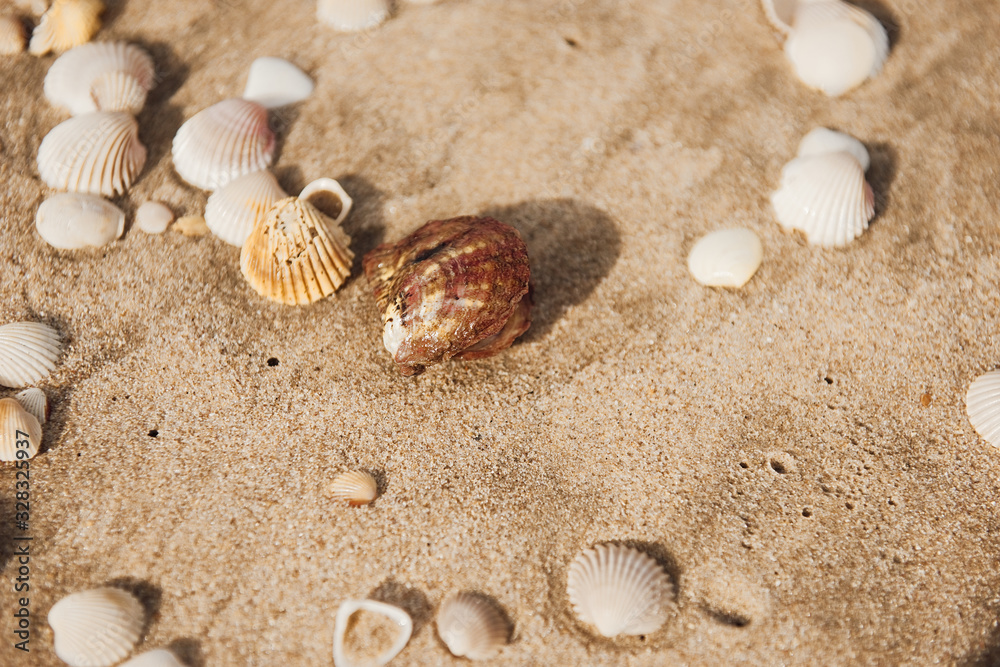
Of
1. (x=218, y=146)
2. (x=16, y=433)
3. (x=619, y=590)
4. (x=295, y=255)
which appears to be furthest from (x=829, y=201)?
(x=16, y=433)

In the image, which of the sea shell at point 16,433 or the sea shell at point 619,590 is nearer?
the sea shell at point 619,590

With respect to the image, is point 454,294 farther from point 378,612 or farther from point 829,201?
point 829,201

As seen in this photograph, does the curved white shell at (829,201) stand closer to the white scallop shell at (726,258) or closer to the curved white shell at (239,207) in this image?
the white scallop shell at (726,258)

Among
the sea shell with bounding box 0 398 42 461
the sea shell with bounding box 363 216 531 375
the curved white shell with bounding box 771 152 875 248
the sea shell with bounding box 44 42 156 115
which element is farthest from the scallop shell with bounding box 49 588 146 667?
the curved white shell with bounding box 771 152 875 248

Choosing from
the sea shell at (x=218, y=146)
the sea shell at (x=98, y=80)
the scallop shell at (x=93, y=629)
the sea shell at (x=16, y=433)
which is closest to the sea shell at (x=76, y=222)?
the sea shell at (x=218, y=146)

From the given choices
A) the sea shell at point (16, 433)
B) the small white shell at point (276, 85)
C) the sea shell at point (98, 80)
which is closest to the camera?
the sea shell at point (16, 433)

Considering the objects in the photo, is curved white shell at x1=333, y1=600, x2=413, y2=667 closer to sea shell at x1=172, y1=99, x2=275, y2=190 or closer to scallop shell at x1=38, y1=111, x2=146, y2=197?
sea shell at x1=172, y1=99, x2=275, y2=190

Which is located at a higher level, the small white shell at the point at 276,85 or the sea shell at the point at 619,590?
the small white shell at the point at 276,85
